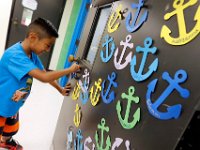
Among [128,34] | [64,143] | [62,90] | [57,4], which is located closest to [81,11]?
[57,4]

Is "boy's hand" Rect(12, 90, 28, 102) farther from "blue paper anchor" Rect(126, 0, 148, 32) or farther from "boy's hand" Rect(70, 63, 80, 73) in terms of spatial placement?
"blue paper anchor" Rect(126, 0, 148, 32)

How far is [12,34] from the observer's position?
13.4ft

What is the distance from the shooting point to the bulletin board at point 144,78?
1.91 feet

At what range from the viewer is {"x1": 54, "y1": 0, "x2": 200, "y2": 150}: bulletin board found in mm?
581

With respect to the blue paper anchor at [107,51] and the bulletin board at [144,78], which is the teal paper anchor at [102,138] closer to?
the bulletin board at [144,78]

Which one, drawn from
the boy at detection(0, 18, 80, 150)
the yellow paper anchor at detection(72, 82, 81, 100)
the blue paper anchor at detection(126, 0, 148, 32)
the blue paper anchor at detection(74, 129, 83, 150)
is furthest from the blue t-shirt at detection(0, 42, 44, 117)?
the blue paper anchor at detection(126, 0, 148, 32)

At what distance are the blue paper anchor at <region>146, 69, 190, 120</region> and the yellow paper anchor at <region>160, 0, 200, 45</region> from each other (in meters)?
0.09

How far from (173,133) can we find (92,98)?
0.62 m

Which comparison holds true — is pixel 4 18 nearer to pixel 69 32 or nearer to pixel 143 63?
pixel 69 32

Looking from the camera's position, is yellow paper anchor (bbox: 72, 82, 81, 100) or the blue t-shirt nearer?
the blue t-shirt

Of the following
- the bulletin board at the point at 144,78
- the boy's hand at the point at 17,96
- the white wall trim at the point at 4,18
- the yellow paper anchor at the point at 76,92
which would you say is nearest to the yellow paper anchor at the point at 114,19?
the bulletin board at the point at 144,78

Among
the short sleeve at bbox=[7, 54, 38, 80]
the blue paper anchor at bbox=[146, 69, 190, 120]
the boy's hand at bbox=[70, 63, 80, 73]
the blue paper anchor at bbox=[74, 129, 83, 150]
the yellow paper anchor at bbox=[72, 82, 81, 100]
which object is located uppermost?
the blue paper anchor at bbox=[146, 69, 190, 120]

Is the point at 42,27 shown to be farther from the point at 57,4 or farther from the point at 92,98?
the point at 57,4

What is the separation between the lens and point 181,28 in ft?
2.05
